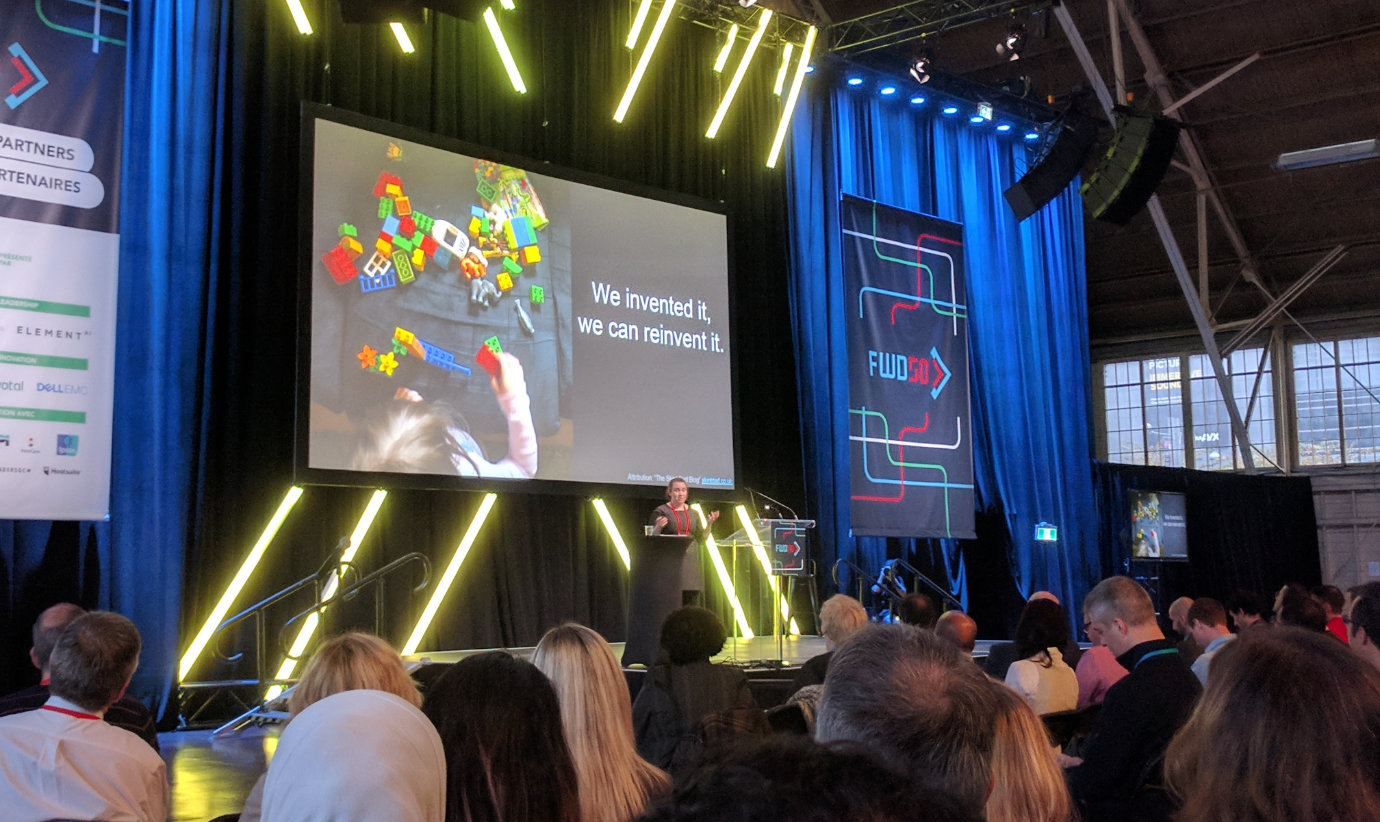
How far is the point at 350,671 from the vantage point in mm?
1896

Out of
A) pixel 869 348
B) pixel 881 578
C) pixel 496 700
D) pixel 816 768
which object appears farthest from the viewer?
pixel 869 348

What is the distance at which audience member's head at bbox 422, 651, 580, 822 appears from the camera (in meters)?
1.48

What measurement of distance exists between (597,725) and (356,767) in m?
0.98

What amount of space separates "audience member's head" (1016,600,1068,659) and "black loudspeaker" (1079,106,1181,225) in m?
6.28

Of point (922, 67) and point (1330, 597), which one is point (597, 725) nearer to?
point (1330, 597)

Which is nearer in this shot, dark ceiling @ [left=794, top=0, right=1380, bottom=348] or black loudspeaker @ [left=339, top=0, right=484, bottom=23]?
black loudspeaker @ [left=339, top=0, right=484, bottom=23]

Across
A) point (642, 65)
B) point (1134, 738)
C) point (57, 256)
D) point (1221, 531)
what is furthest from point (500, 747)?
point (1221, 531)

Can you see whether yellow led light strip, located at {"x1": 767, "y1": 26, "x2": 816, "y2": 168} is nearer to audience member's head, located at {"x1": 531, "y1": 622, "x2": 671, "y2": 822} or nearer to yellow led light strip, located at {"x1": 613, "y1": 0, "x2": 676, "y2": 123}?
yellow led light strip, located at {"x1": 613, "y1": 0, "x2": 676, "y2": 123}

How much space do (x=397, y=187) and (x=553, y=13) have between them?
2.29 m

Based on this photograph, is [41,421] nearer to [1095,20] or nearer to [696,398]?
[696,398]

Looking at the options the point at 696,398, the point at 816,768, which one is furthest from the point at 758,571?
the point at 816,768

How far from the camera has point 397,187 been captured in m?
7.44

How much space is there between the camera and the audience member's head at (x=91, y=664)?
2.34 meters

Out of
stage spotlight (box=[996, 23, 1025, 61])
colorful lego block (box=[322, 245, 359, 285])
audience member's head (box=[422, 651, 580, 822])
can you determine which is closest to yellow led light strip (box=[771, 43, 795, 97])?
stage spotlight (box=[996, 23, 1025, 61])
